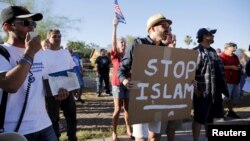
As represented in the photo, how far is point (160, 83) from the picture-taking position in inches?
151

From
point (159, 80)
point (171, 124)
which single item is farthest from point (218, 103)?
point (159, 80)

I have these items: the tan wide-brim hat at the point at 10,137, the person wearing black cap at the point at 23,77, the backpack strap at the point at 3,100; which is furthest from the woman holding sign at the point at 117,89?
the tan wide-brim hat at the point at 10,137

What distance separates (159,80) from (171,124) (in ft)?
4.38

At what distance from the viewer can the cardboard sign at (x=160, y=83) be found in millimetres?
3586

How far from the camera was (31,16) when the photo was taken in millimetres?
2594

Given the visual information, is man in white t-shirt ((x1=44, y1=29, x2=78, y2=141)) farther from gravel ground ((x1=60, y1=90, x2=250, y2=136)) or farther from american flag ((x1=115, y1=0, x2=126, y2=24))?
gravel ground ((x1=60, y1=90, x2=250, y2=136))

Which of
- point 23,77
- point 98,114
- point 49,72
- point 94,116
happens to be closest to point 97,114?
point 98,114

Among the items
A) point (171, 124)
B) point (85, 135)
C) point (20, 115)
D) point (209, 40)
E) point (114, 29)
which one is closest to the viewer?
point (20, 115)

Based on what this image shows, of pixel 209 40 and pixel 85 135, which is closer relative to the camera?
pixel 209 40

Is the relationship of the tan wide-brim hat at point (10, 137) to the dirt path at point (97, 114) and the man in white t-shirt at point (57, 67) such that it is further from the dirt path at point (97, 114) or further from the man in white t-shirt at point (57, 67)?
the dirt path at point (97, 114)

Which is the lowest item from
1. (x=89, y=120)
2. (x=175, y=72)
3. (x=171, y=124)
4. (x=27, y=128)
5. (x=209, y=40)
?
(x=89, y=120)

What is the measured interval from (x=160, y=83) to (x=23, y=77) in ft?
6.10

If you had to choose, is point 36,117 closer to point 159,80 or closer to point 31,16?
point 31,16

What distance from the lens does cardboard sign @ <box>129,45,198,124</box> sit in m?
3.59
